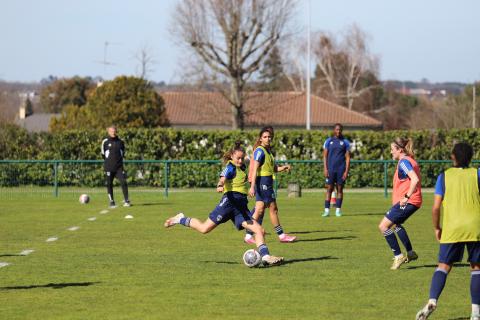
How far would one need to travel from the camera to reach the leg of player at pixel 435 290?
904 centimetres

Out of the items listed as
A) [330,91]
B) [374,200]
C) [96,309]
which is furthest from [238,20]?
[330,91]

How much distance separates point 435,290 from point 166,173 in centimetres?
2317

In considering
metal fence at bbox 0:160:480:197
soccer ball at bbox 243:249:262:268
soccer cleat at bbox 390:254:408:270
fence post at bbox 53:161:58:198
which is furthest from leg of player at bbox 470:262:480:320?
fence post at bbox 53:161:58:198

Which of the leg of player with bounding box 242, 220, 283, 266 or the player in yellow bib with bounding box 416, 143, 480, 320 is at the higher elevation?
the player in yellow bib with bounding box 416, 143, 480, 320

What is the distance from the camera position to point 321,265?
45.1ft

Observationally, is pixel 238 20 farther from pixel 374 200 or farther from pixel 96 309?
pixel 96 309

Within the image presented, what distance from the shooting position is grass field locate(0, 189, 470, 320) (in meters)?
10.1

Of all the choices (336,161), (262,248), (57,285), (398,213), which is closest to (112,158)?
(336,161)

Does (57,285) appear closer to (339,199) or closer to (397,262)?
(397,262)

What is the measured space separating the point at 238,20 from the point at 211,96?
1313 inches

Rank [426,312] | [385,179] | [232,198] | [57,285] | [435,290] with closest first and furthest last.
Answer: [426,312], [435,290], [57,285], [232,198], [385,179]

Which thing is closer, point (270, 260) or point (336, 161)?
point (270, 260)

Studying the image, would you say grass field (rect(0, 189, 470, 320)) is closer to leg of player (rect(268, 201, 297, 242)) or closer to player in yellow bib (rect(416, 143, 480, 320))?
leg of player (rect(268, 201, 297, 242))

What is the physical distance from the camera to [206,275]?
41.9 ft
